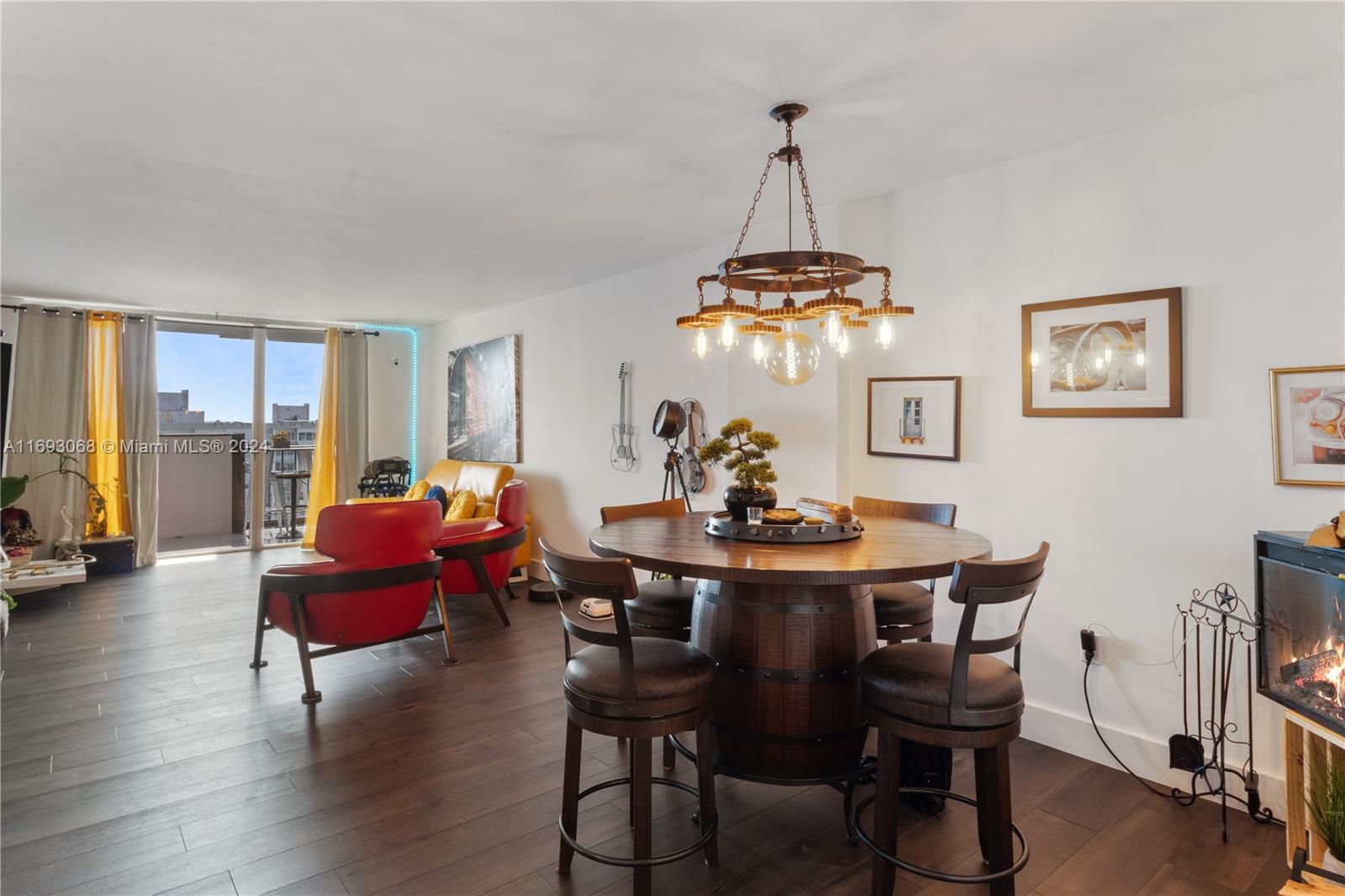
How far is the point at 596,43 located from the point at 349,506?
2595mm

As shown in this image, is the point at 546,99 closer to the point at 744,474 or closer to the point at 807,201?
the point at 807,201

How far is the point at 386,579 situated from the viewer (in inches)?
145

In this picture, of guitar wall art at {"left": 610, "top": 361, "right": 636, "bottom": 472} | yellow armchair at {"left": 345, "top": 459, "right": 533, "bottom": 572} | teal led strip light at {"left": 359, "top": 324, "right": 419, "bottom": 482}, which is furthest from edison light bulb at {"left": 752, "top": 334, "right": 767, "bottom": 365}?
teal led strip light at {"left": 359, "top": 324, "right": 419, "bottom": 482}

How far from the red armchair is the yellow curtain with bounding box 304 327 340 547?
12.4 ft

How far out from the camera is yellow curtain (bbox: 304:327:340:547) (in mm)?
7805

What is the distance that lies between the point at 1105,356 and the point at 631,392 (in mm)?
3127

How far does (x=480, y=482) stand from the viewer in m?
6.47

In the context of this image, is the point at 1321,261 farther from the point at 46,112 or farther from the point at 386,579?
the point at 46,112

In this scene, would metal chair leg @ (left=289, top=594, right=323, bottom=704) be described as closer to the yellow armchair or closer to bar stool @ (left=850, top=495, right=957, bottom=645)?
the yellow armchair

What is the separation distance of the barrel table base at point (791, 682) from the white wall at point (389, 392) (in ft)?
23.3

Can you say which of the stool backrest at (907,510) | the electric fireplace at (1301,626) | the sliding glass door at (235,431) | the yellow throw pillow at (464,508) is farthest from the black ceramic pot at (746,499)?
the sliding glass door at (235,431)

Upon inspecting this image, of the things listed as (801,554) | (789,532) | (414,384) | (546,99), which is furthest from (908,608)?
(414,384)

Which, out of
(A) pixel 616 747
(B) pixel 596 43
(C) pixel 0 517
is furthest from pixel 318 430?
(B) pixel 596 43

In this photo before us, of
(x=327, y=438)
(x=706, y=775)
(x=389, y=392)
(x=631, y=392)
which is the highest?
(x=389, y=392)
